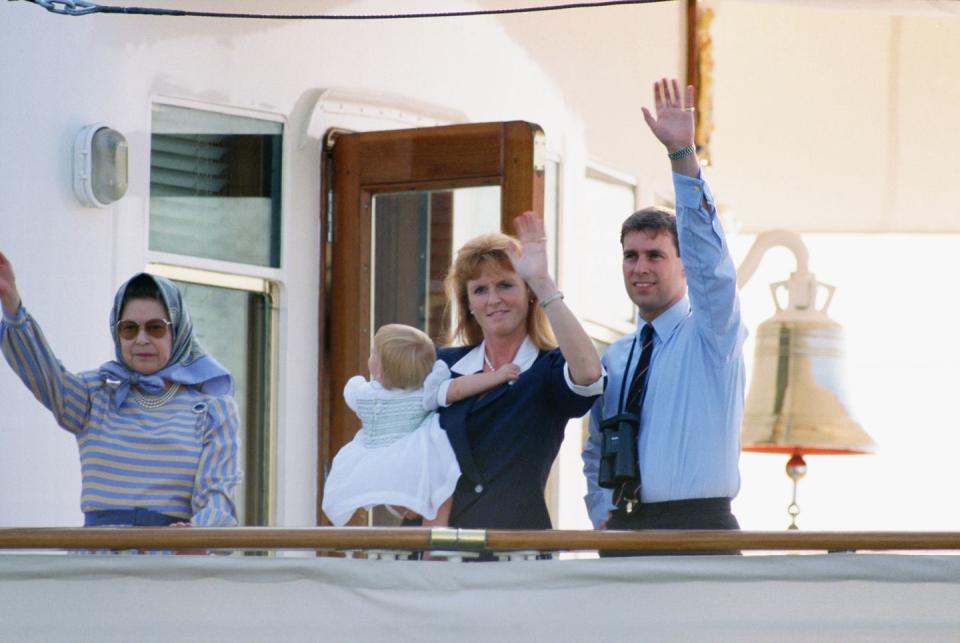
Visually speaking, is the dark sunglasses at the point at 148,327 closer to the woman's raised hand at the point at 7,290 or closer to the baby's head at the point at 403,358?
the woman's raised hand at the point at 7,290

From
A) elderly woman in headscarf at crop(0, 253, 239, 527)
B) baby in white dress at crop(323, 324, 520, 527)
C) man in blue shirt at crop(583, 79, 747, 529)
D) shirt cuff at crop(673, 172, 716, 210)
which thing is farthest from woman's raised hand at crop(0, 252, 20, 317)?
shirt cuff at crop(673, 172, 716, 210)

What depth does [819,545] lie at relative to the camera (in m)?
3.42

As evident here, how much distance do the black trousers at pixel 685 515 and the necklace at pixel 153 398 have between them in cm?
101

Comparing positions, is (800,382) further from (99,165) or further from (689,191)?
(689,191)

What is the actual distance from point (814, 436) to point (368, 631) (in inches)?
165

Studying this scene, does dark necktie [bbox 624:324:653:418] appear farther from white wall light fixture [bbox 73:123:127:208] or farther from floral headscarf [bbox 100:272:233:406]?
white wall light fixture [bbox 73:123:127:208]

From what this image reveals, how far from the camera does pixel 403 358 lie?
4.35 m

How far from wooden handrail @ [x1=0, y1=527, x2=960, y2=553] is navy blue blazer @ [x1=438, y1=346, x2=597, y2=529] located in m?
0.61

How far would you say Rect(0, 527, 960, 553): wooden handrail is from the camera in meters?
3.34

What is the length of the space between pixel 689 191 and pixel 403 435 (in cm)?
93

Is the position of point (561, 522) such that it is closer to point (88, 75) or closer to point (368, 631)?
point (88, 75)

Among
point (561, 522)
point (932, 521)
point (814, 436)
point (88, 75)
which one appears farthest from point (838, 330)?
point (88, 75)

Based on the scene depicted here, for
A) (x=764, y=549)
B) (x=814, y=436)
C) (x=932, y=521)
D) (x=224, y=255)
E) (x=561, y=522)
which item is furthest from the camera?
(x=932, y=521)

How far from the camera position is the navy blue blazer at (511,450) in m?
4.00
